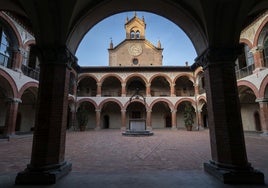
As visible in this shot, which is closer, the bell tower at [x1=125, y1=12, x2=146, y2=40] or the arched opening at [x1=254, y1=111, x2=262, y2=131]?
the arched opening at [x1=254, y1=111, x2=262, y2=131]

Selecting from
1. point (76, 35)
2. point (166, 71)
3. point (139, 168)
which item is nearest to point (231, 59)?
point (139, 168)

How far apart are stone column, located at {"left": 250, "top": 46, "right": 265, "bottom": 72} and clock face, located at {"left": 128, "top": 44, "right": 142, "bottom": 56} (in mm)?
17840

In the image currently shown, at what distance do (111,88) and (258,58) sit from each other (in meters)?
19.6

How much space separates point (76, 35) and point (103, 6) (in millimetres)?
1182

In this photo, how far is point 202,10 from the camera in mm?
3936

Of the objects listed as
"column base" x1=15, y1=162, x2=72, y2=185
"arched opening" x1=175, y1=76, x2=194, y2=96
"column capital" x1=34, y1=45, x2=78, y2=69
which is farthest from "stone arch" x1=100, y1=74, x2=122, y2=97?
"column base" x1=15, y1=162, x2=72, y2=185

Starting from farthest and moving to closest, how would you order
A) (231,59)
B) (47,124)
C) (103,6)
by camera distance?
1. (103,6)
2. (231,59)
3. (47,124)

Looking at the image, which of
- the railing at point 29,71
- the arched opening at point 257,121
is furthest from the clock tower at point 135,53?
the arched opening at point 257,121

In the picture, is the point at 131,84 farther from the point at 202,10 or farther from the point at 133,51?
the point at 202,10

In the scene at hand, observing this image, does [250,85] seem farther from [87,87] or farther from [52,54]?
[87,87]

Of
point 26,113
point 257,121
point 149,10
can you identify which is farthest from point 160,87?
point 149,10

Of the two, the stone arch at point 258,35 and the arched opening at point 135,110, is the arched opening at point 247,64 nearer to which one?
the stone arch at point 258,35

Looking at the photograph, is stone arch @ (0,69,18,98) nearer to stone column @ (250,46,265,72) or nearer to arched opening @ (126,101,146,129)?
arched opening @ (126,101,146,129)

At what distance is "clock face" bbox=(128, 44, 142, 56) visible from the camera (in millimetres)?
28094
